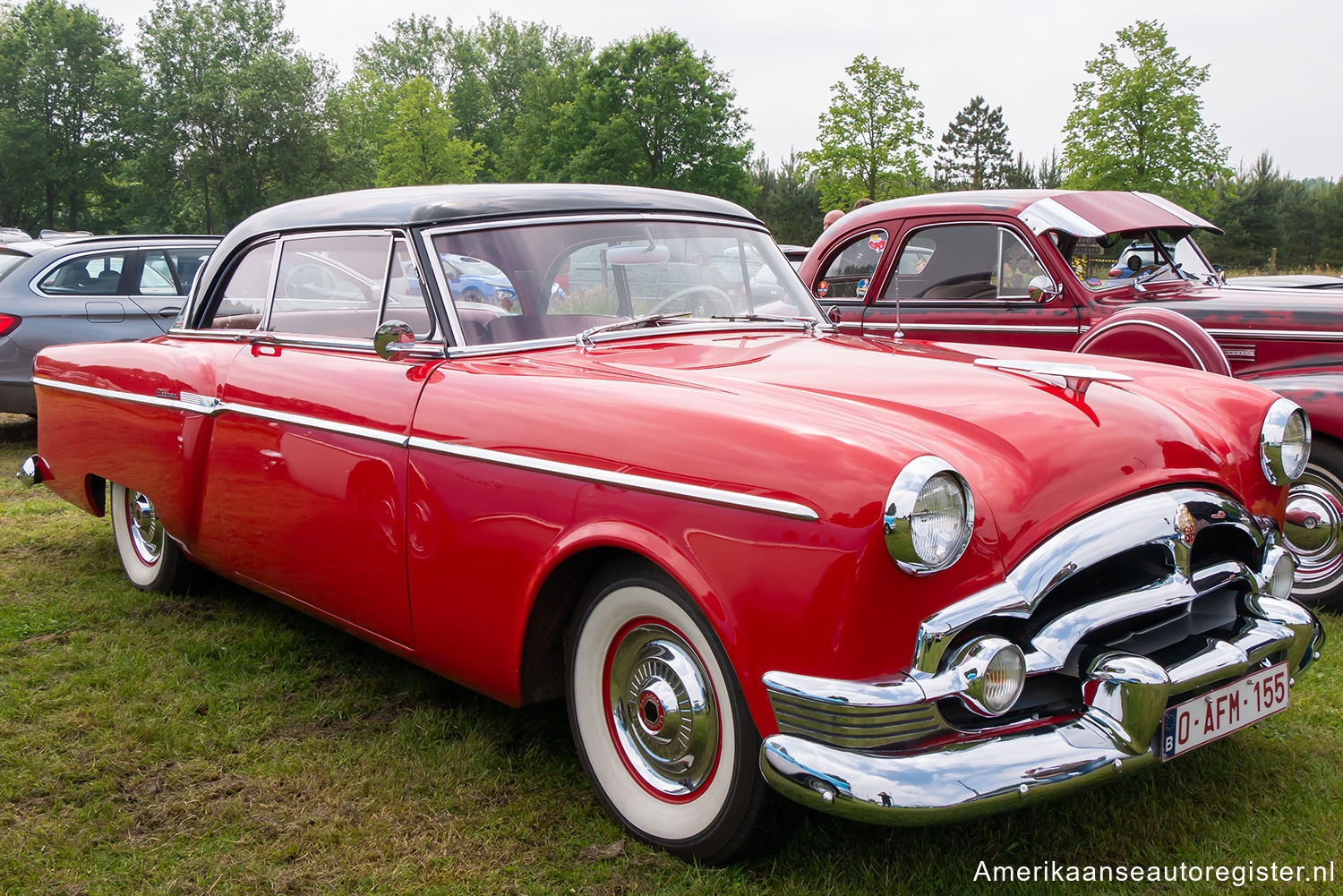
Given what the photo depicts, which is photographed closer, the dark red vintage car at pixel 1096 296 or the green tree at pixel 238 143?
the dark red vintage car at pixel 1096 296

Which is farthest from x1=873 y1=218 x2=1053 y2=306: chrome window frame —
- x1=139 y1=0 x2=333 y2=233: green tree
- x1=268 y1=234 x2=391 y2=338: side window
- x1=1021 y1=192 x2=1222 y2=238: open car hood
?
x1=139 y1=0 x2=333 y2=233: green tree

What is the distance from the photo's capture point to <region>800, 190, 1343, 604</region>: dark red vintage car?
4.21m

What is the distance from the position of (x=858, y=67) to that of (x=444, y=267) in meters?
27.0

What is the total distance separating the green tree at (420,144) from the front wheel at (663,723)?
1582 inches

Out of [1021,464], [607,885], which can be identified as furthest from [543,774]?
[1021,464]

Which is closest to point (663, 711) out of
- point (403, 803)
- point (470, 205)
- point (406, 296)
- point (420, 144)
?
point (403, 803)

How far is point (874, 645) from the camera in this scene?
2027 millimetres

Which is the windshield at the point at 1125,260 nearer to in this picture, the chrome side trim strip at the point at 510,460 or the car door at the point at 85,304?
the chrome side trim strip at the point at 510,460

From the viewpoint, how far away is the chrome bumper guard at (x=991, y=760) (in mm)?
1954

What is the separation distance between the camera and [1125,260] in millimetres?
5574

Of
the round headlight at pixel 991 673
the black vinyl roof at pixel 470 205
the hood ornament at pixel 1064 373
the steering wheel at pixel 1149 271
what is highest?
the black vinyl roof at pixel 470 205

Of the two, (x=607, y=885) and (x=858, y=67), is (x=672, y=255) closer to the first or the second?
(x=607, y=885)

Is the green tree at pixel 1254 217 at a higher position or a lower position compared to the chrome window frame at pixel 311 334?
higher

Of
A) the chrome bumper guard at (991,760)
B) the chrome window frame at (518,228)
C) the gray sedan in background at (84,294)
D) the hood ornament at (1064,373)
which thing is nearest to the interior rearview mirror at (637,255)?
the chrome window frame at (518,228)
